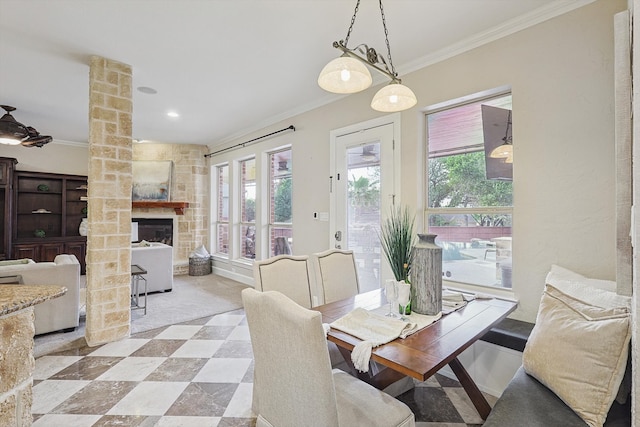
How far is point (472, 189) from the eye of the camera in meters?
2.52

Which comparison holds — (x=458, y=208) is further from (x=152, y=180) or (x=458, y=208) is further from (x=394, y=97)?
(x=152, y=180)

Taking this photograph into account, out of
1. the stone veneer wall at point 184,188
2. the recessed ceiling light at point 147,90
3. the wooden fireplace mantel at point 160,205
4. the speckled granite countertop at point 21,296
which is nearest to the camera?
the speckled granite countertop at point 21,296

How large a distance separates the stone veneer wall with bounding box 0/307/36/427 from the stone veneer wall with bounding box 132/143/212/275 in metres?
5.27

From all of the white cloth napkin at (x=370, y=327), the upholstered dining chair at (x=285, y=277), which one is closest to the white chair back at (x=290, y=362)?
the white cloth napkin at (x=370, y=327)

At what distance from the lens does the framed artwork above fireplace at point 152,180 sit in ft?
19.7

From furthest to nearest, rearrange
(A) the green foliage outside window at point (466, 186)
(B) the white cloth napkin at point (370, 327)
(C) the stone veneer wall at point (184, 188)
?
1. (C) the stone veneer wall at point (184, 188)
2. (A) the green foliage outside window at point (466, 186)
3. (B) the white cloth napkin at point (370, 327)

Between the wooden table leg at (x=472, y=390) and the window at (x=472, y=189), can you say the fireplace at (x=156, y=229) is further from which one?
the wooden table leg at (x=472, y=390)

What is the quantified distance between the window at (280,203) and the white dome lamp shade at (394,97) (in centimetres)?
277

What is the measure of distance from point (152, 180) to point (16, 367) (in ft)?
18.4

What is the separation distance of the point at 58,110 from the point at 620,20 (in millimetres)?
5861

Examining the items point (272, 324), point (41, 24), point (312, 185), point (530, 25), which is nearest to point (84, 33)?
point (41, 24)

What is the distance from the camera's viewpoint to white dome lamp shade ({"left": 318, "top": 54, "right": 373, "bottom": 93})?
155 centimetres

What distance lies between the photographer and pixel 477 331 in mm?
1519

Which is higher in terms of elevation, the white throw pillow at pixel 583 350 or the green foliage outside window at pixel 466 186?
the green foliage outside window at pixel 466 186
